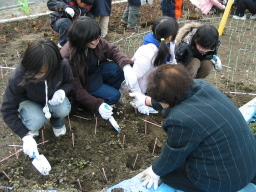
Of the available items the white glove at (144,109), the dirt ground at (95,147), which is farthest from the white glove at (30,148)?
the white glove at (144,109)

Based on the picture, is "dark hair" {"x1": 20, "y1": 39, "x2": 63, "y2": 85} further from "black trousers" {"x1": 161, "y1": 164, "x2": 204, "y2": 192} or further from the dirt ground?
"black trousers" {"x1": 161, "y1": 164, "x2": 204, "y2": 192}

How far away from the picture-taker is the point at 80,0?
3.94m

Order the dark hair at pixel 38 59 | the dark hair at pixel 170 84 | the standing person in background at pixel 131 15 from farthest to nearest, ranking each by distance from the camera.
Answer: the standing person in background at pixel 131 15, the dark hair at pixel 38 59, the dark hair at pixel 170 84

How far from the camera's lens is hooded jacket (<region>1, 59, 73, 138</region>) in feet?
6.75

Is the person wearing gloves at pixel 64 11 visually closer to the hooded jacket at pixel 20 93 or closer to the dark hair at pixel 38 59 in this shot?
the hooded jacket at pixel 20 93

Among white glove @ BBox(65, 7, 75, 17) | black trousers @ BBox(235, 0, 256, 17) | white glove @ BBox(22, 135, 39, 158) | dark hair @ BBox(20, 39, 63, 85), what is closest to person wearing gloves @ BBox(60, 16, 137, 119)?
dark hair @ BBox(20, 39, 63, 85)

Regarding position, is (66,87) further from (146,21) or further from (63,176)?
(146,21)

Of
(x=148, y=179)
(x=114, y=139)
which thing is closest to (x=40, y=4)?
(x=114, y=139)

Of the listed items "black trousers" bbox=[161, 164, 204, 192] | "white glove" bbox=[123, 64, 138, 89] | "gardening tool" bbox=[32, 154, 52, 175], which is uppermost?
"white glove" bbox=[123, 64, 138, 89]

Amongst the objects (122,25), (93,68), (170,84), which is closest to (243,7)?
(122,25)

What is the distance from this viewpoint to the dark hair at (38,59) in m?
1.87

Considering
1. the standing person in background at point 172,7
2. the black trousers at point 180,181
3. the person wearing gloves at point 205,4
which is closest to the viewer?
the black trousers at point 180,181

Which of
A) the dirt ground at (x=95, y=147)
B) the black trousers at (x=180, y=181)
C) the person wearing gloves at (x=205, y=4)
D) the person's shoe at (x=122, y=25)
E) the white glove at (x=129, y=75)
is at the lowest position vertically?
the dirt ground at (x=95, y=147)

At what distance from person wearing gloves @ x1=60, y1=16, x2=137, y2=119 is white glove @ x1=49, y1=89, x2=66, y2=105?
0.29 meters
